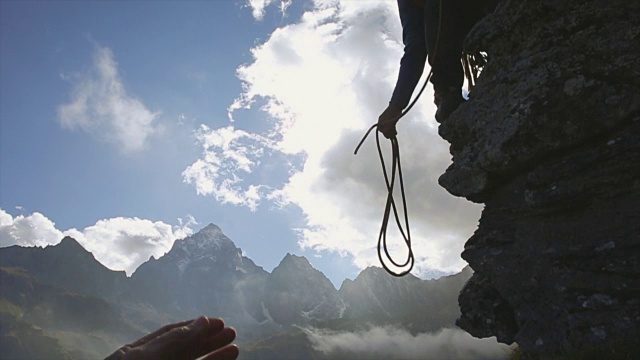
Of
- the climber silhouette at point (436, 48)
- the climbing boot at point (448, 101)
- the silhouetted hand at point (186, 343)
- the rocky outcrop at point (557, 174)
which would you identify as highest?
the climber silhouette at point (436, 48)

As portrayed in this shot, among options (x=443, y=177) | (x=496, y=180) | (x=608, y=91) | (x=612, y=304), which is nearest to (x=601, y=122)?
(x=608, y=91)

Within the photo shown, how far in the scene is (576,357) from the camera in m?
5.57

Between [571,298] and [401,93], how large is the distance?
569 cm

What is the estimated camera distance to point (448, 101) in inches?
386

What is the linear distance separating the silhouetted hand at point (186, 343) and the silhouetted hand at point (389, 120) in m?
8.02

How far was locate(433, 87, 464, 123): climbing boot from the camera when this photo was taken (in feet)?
32.0

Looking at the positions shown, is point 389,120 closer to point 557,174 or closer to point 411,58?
point 411,58

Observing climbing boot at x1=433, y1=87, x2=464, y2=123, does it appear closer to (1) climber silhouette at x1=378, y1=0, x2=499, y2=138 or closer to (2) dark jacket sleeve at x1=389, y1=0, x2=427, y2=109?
(1) climber silhouette at x1=378, y1=0, x2=499, y2=138

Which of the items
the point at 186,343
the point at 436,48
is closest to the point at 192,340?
the point at 186,343

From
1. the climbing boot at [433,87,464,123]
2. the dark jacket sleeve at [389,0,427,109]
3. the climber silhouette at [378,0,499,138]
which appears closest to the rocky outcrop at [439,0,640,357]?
the climber silhouette at [378,0,499,138]

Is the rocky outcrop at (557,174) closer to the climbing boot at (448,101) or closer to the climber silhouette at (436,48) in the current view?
the climber silhouette at (436,48)

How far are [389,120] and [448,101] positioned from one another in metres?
1.43

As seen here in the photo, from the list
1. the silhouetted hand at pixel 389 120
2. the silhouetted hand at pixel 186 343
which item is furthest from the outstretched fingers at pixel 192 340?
the silhouetted hand at pixel 389 120

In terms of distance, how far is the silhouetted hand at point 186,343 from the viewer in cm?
255
